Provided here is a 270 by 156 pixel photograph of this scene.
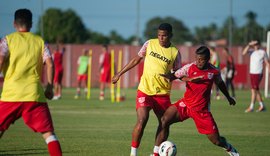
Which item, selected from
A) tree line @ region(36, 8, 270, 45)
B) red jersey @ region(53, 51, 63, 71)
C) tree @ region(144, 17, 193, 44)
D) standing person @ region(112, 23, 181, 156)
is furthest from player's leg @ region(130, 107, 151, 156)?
tree @ region(144, 17, 193, 44)

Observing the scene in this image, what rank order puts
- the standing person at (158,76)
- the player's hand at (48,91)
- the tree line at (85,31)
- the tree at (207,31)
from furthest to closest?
the tree at (207,31), the tree line at (85,31), the standing person at (158,76), the player's hand at (48,91)

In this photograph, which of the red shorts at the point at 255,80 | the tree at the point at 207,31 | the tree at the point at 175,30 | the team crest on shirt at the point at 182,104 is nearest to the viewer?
the team crest on shirt at the point at 182,104

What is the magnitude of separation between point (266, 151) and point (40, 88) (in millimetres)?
5440

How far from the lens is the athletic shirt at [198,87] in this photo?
11656 millimetres

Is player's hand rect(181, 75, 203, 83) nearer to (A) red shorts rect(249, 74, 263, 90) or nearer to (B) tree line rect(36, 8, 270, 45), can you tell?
(A) red shorts rect(249, 74, 263, 90)

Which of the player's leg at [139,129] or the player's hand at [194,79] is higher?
the player's hand at [194,79]

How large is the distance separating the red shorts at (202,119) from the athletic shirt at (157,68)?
0.57 m

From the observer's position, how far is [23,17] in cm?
972

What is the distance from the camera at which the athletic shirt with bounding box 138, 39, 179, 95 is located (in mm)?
12125

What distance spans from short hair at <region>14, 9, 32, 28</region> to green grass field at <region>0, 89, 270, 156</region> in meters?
3.32

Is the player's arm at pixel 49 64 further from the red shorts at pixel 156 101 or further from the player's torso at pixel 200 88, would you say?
the player's torso at pixel 200 88

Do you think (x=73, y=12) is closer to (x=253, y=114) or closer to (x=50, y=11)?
(x=50, y=11)

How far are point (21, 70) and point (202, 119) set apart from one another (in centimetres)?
355

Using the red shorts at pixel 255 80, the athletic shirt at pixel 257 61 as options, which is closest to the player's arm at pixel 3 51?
the red shorts at pixel 255 80
